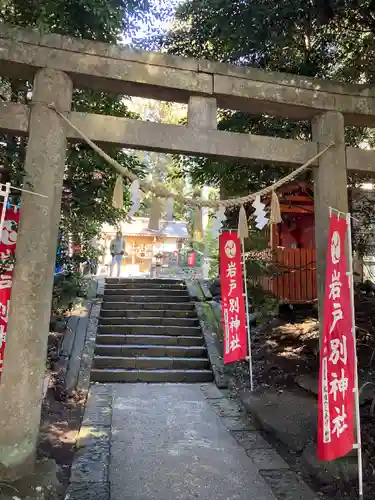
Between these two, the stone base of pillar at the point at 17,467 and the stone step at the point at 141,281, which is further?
the stone step at the point at 141,281

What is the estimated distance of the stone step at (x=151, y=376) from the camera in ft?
25.9

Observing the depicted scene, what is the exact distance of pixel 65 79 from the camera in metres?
4.07

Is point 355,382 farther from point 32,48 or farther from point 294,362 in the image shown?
point 32,48

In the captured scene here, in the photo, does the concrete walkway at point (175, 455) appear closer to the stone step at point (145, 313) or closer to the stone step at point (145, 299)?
the stone step at point (145, 313)

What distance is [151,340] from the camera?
9.24m

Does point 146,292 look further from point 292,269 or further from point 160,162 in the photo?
point 160,162

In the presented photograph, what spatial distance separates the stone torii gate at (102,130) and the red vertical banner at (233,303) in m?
2.77

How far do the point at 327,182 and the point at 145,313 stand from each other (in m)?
6.83

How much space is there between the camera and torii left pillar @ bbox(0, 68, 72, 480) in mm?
3572

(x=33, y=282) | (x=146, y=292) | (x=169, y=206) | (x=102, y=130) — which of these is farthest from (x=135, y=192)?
(x=146, y=292)

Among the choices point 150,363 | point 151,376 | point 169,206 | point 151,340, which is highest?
point 169,206

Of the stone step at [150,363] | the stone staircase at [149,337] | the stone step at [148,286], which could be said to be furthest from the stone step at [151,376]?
the stone step at [148,286]

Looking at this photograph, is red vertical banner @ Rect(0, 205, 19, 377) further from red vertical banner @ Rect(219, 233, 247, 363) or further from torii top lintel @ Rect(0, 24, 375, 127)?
red vertical banner @ Rect(219, 233, 247, 363)

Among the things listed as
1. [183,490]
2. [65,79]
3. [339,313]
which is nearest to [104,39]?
[65,79]
